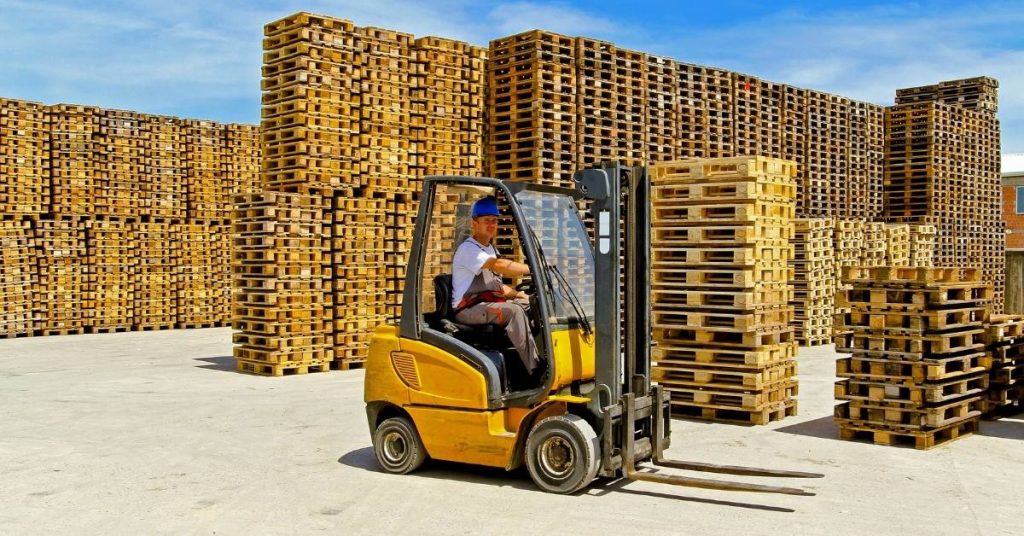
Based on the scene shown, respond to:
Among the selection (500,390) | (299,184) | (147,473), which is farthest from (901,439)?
(299,184)

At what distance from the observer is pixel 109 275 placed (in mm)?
21891

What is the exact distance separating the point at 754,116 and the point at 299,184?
9843 mm

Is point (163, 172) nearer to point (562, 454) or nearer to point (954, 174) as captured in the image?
point (562, 454)

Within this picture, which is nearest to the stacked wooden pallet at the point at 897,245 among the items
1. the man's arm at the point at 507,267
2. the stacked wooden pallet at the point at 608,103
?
the stacked wooden pallet at the point at 608,103

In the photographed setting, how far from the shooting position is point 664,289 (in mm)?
10633

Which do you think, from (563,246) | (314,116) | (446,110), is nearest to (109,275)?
(314,116)

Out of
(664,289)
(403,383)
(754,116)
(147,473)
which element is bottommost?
(147,473)

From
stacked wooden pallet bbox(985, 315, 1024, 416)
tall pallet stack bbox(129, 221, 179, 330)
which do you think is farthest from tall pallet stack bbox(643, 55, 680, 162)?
tall pallet stack bbox(129, 221, 179, 330)

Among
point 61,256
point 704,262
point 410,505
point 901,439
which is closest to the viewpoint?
point 410,505

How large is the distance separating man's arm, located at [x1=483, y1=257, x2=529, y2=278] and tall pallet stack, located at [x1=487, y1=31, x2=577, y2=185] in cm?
892

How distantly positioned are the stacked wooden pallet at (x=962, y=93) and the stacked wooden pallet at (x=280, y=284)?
18.6 metres

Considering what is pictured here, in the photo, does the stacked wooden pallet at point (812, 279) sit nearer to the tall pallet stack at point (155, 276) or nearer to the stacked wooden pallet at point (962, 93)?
the stacked wooden pallet at point (962, 93)

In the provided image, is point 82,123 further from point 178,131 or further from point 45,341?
point 45,341

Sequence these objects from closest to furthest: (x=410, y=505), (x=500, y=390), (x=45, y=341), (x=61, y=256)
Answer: (x=410, y=505) < (x=500, y=390) < (x=45, y=341) < (x=61, y=256)
